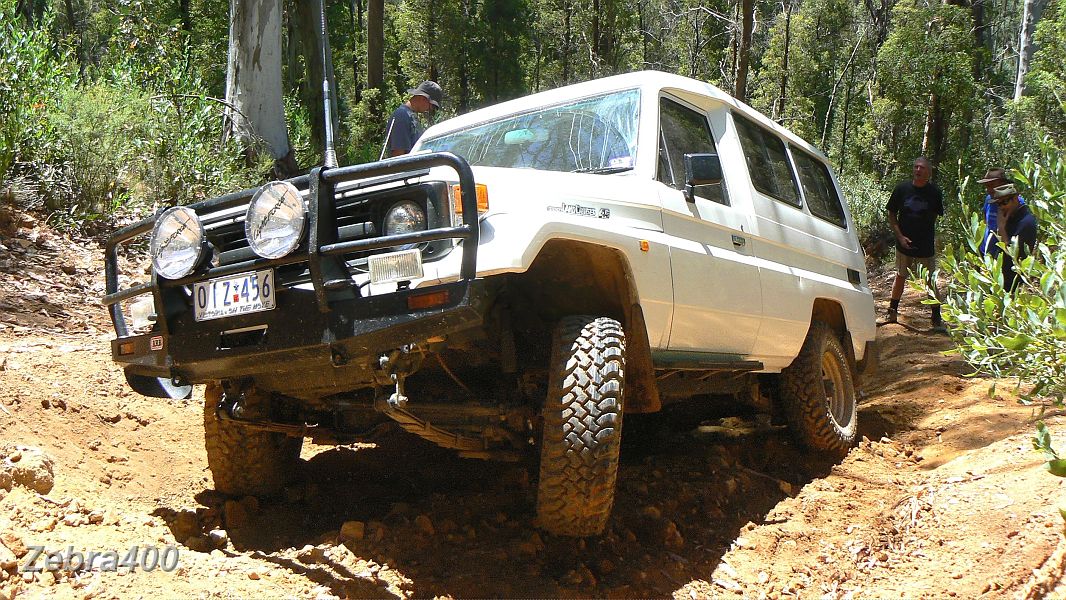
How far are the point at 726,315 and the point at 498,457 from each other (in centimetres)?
142

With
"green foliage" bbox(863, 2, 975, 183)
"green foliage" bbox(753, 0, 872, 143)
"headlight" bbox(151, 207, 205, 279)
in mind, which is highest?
"green foliage" bbox(753, 0, 872, 143)

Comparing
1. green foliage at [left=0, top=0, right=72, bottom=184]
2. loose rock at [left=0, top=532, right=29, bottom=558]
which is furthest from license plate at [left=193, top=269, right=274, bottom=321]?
green foliage at [left=0, top=0, right=72, bottom=184]

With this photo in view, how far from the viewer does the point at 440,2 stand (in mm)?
27203

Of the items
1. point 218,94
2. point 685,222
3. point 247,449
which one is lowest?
point 247,449

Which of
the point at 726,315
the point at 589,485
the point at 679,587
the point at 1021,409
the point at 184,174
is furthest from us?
the point at 184,174

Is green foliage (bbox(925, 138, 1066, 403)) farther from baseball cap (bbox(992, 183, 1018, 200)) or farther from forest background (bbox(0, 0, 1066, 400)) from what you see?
baseball cap (bbox(992, 183, 1018, 200))

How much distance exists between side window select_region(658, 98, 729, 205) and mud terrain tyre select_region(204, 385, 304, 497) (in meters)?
2.24

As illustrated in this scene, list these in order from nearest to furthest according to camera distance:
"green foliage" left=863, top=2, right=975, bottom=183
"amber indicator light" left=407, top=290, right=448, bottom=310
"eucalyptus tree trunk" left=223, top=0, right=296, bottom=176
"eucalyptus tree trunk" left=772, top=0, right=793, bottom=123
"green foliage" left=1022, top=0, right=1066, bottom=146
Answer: "amber indicator light" left=407, top=290, right=448, bottom=310, "eucalyptus tree trunk" left=223, top=0, right=296, bottom=176, "green foliage" left=863, top=2, right=975, bottom=183, "green foliage" left=1022, top=0, right=1066, bottom=146, "eucalyptus tree trunk" left=772, top=0, right=793, bottom=123

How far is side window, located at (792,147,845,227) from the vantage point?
577 centimetres

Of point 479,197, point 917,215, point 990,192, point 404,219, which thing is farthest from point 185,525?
point 917,215

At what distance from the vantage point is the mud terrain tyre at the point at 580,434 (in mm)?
3082

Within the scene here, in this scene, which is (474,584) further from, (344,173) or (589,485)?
(344,173)

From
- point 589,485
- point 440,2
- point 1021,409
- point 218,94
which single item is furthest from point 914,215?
point 440,2

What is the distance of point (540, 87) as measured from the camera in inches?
1346
